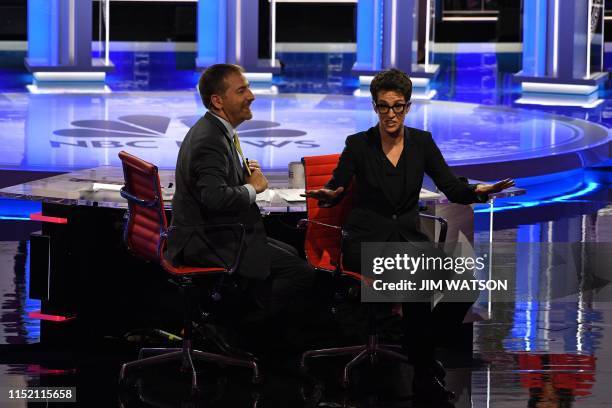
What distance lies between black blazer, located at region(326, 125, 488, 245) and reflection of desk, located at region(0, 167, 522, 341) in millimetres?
409

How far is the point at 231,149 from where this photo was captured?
Result: 4570mm

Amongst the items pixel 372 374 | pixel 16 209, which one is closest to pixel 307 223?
pixel 372 374

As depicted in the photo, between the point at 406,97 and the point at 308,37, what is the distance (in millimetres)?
16390

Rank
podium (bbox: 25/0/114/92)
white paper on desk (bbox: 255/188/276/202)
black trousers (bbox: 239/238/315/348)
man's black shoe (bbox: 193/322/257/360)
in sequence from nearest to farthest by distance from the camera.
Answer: black trousers (bbox: 239/238/315/348), man's black shoe (bbox: 193/322/257/360), white paper on desk (bbox: 255/188/276/202), podium (bbox: 25/0/114/92)

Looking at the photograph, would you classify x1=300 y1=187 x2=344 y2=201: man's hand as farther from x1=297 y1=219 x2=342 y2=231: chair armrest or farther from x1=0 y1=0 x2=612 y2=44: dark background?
x1=0 y1=0 x2=612 y2=44: dark background

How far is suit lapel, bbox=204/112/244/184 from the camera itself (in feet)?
14.9

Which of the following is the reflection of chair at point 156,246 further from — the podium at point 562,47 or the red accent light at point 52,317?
the podium at point 562,47

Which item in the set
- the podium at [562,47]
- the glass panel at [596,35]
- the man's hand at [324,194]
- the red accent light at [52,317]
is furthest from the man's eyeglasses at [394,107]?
the glass panel at [596,35]

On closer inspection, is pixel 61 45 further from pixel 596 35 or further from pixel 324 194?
pixel 324 194

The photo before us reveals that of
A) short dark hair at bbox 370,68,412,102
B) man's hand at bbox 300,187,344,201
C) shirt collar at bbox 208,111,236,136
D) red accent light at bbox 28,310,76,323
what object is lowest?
red accent light at bbox 28,310,76,323

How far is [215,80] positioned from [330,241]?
768mm

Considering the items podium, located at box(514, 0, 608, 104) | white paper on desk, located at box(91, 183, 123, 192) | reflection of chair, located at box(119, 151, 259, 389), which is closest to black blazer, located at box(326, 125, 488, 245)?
reflection of chair, located at box(119, 151, 259, 389)

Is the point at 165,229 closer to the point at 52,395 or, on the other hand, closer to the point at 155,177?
the point at 155,177

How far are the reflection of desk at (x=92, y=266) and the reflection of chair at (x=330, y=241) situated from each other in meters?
0.26
